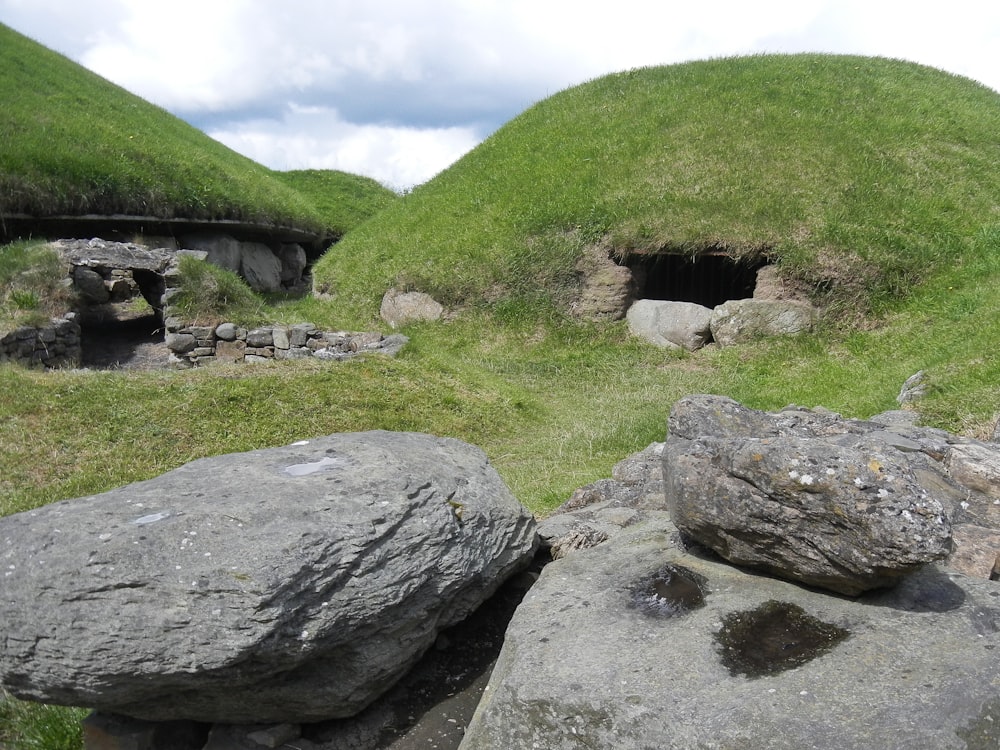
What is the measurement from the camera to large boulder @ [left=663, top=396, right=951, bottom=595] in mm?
3121

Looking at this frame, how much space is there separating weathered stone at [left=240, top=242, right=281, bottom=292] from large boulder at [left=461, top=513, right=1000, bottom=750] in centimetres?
2033

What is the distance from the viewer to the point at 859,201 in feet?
53.3

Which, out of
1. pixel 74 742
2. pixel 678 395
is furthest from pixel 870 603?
pixel 678 395

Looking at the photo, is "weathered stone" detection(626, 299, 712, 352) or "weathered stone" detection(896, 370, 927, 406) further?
"weathered stone" detection(626, 299, 712, 352)

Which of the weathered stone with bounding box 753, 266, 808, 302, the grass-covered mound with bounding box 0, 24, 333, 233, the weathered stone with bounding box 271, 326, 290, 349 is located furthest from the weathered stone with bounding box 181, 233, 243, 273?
the weathered stone with bounding box 753, 266, 808, 302

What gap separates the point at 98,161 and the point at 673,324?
44.0 feet

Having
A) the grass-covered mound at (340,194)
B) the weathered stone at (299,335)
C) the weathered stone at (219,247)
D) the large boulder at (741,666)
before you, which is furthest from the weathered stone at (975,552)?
the grass-covered mound at (340,194)

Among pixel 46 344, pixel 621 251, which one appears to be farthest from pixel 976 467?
pixel 46 344

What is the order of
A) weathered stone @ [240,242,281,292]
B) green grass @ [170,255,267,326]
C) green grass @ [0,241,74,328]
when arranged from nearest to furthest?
green grass @ [0,241,74,328], green grass @ [170,255,267,326], weathered stone @ [240,242,281,292]

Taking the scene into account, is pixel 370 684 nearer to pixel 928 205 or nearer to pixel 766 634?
pixel 766 634

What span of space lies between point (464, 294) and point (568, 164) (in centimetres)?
493

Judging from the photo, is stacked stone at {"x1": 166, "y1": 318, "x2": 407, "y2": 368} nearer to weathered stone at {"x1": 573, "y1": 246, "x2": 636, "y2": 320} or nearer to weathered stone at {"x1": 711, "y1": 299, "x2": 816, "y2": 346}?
weathered stone at {"x1": 573, "y1": 246, "x2": 636, "y2": 320}

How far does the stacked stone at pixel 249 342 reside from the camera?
574 inches

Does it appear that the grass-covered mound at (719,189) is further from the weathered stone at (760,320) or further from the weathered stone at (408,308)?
the weathered stone at (760,320)
